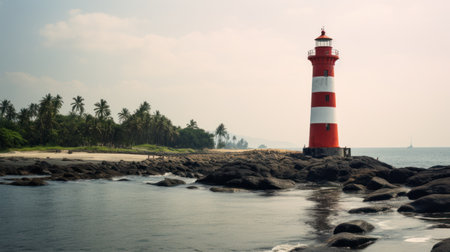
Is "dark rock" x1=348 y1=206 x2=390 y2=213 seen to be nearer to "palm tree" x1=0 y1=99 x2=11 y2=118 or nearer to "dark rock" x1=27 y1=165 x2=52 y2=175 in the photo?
"dark rock" x1=27 y1=165 x2=52 y2=175

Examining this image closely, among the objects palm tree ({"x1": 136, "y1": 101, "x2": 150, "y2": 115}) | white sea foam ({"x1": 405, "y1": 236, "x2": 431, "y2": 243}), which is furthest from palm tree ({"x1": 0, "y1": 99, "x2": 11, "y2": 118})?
white sea foam ({"x1": 405, "y1": 236, "x2": 431, "y2": 243})

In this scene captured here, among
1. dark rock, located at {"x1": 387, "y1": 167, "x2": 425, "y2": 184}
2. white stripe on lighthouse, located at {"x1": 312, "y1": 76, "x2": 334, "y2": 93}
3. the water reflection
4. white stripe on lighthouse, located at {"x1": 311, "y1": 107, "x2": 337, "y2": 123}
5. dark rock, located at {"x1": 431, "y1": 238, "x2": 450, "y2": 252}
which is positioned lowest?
the water reflection

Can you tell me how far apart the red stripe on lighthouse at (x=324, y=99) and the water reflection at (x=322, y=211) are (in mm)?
14066

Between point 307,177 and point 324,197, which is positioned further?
point 307,177

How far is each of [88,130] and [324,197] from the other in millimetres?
68567

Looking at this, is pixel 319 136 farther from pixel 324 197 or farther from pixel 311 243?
pixel 311 243

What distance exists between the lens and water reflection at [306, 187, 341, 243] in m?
12.5

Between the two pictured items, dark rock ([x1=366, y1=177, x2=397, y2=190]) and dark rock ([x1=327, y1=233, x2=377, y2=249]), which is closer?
dark rock ([x1=327, y1=233, x2=377, y2=249])

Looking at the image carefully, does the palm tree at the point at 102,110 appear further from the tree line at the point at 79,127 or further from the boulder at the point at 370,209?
the boulder at the point at 370,209

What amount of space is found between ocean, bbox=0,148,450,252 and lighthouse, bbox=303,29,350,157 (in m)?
14.4

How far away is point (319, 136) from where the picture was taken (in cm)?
3747

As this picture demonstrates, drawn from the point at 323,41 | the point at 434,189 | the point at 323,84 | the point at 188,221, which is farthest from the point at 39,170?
the point at 434,189

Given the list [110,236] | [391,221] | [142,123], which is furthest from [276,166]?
[142,123]

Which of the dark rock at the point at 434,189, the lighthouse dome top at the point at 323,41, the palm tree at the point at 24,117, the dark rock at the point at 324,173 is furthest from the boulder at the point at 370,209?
the palm tree at the point at 24,117
